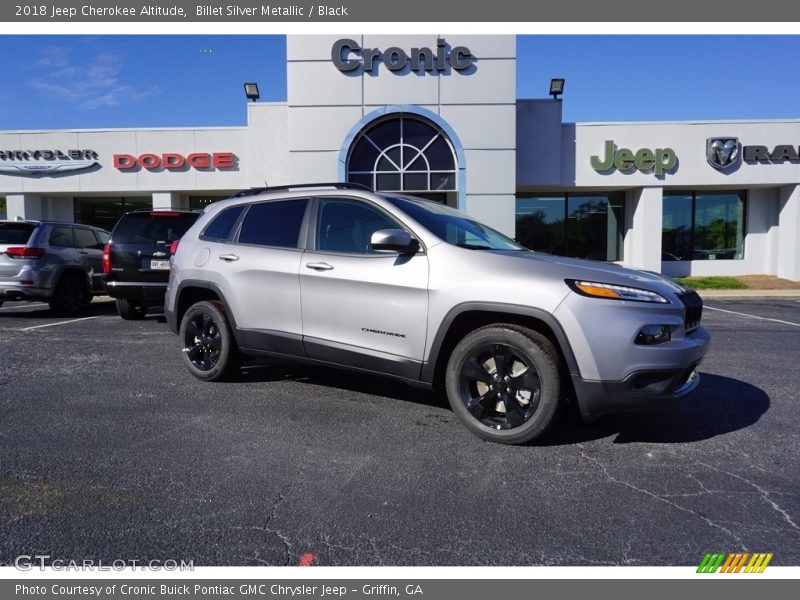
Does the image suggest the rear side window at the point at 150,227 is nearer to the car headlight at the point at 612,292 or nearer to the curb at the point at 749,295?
the car headlight at the point at 612,292

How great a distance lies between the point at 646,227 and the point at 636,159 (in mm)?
2476

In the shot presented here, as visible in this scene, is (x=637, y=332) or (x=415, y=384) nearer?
(x=637, y=332)

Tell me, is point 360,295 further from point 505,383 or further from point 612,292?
point 612,292

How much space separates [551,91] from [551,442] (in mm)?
17486

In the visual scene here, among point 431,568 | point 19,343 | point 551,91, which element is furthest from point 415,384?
point 551,91

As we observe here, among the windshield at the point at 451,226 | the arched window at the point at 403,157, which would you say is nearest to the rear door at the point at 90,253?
the arched window at the point at 403,157

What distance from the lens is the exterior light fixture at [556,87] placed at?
1812 centimetres

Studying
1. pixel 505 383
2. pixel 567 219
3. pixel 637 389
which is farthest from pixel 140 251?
pixel 567 219

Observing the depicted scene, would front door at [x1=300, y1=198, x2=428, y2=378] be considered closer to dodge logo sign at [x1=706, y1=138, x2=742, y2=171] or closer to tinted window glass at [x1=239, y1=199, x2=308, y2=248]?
tinted window glass at [x1=239, y1=199, x2=308, y2=248]

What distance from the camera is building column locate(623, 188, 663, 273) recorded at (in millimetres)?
18891

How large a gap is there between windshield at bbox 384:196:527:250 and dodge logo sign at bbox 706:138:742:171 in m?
17.8

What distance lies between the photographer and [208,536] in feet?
8.03

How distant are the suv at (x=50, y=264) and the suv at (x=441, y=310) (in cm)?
592

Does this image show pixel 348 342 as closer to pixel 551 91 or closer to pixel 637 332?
pixel 637 332
